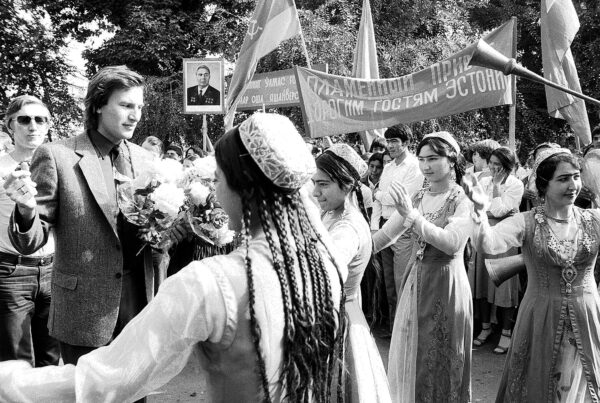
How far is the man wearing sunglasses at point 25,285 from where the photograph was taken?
382cm

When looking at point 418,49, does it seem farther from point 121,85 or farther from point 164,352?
point 164,352

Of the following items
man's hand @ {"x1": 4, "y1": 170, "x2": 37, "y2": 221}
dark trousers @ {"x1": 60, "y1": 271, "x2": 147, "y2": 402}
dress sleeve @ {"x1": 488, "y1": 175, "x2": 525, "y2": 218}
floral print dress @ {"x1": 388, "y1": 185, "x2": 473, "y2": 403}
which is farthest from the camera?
dress sleeve @ {"x1": 488, "y1": 175, "x2": 525, "y2": 218}

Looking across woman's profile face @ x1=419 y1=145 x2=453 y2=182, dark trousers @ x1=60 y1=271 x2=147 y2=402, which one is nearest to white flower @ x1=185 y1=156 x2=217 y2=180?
dark trousers @ x1=60 y1=271 x2=147 y2=402

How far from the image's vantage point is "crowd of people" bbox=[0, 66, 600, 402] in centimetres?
149

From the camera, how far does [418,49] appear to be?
14.4m

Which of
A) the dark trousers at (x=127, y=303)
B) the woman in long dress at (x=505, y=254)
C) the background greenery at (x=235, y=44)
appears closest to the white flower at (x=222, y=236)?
the dark trousers at (x=127, y=303)

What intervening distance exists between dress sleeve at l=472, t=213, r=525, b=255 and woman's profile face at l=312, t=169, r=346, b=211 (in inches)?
35.3

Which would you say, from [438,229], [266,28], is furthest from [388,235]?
[266,28]

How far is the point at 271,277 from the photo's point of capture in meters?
1.56

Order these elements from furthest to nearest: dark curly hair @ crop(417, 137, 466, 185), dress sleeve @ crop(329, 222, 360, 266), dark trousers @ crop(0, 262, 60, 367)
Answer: dark curly hair @ crop(417, 137, 466, 185), dark trousers @ crop(0, 262, 60, 367), dress sleeve @ crop(329, 222, 360, 266)

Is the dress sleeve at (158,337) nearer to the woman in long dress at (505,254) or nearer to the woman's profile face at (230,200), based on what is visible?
the woman's profile face at (230,200)

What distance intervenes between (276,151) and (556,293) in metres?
2.64

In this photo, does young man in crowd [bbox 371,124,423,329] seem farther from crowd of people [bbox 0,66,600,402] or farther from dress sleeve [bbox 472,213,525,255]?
dress sleeve [bbox 472,213,525,255]

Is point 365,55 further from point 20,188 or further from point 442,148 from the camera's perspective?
point 20,188
